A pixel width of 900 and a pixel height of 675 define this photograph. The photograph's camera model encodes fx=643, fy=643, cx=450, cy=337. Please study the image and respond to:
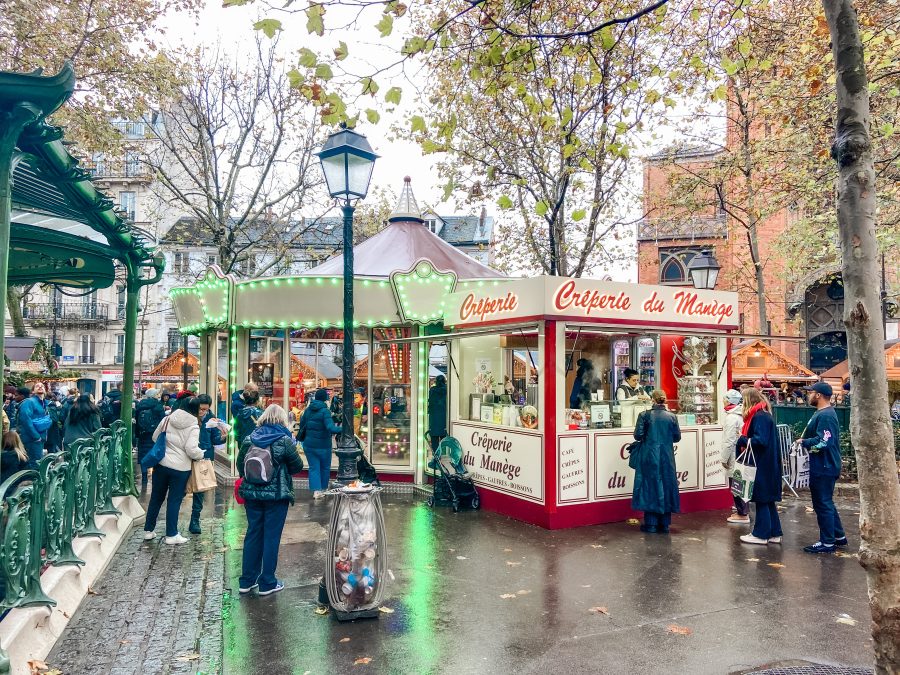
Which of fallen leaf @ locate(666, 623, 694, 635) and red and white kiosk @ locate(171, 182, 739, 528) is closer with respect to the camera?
fallen leaf @ locate(666, 623, 694, 635)

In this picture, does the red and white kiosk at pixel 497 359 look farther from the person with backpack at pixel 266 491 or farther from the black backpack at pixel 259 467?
the black backpack at pixel 259 467

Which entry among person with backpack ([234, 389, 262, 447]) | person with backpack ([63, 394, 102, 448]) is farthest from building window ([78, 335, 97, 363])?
person with backpack ([234, 389, 262, 447])

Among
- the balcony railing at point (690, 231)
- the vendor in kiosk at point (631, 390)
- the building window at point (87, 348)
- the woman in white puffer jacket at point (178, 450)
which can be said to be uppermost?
the balcony railing at point (690, 231)

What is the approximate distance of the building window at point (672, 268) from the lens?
29953mm

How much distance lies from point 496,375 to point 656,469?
11.0 feet

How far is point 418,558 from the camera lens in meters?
7.20

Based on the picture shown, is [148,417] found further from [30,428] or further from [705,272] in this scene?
[705,272]

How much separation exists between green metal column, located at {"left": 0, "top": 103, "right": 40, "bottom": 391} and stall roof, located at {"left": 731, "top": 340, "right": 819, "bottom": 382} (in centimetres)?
1819

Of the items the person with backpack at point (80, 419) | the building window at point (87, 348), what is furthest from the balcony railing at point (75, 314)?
the person with backpack at point (80, 419)

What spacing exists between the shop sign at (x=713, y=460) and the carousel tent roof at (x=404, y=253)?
544 cm

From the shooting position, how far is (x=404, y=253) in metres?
13.9

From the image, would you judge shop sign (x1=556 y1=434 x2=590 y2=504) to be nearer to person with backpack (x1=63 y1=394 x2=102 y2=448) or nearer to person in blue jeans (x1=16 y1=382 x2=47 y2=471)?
person with backpack (x1=63 y1=394 x2=102 y2=448)

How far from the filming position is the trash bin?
530cm

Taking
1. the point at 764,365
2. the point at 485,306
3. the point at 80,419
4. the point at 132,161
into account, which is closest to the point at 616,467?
the point at 485,306
